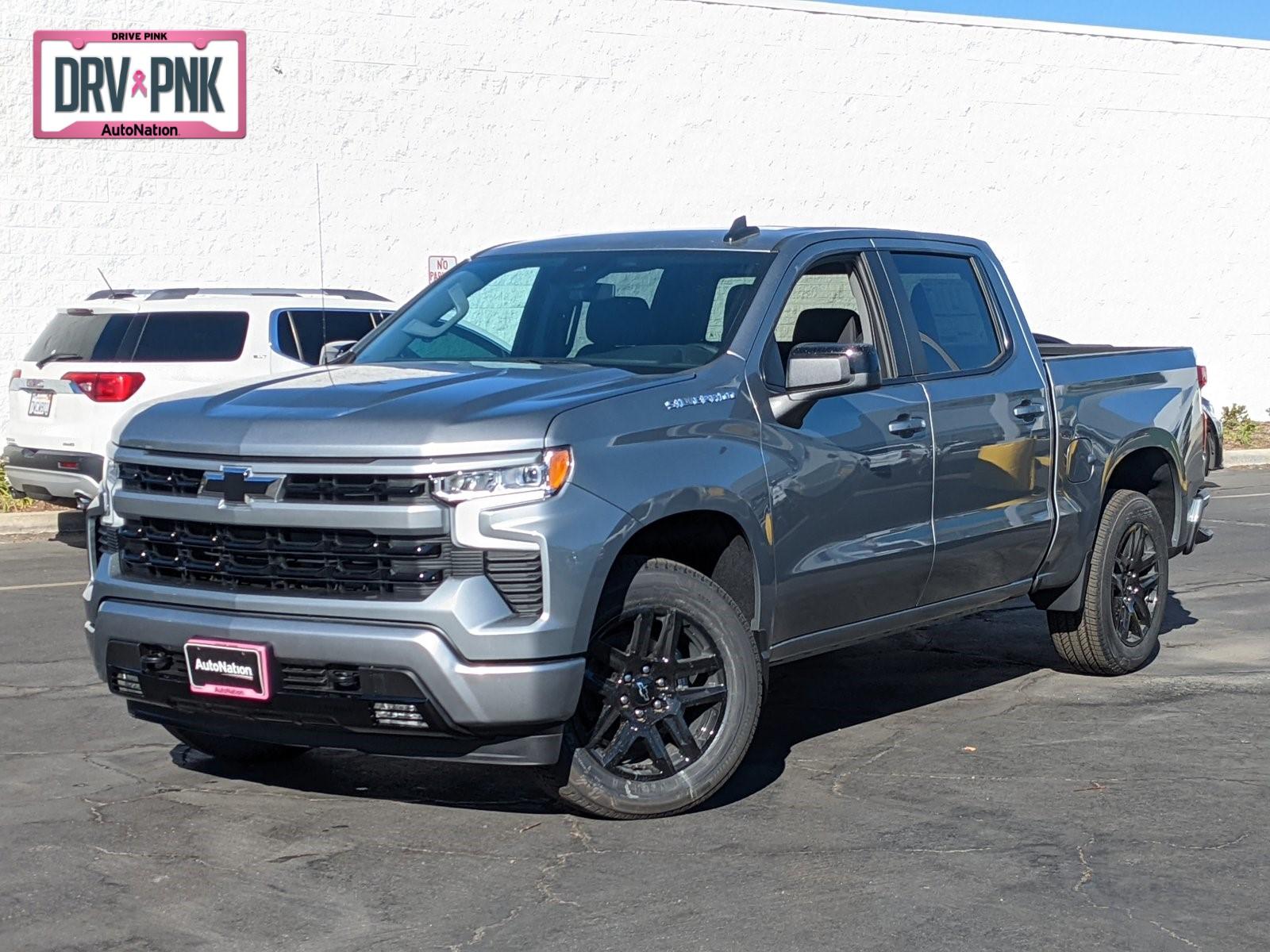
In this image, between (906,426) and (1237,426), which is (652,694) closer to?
(906,426)

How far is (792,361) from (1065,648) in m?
2.75

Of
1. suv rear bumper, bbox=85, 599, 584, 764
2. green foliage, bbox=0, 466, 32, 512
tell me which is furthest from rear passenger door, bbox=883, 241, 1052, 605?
green foliage, bbox=0, 466, 32, 512

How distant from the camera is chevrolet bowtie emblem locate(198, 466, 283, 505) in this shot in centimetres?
527

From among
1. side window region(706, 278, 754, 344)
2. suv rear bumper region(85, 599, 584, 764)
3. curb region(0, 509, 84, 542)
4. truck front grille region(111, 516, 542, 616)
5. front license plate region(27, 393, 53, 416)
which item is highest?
side window region(706, 278, 754, 344)

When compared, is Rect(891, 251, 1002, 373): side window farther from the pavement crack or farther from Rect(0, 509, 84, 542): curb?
Rect(0, 509, 84, 542): curb

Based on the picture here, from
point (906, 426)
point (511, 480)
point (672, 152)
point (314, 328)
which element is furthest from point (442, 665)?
point (672, 152)

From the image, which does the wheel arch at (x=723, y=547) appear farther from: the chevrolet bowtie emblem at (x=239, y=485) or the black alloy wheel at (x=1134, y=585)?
the black alloy wheel at (x=1134, y=585)

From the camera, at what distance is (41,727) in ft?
23.5

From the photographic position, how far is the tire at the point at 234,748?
6336 millimetres

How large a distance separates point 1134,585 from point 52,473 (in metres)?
Answer: 7.91

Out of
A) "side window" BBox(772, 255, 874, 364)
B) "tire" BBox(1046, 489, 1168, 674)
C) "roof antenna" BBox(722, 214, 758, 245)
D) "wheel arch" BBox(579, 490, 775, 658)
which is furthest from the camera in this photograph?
"tire" BBox(1046, 489, 1168, 674)

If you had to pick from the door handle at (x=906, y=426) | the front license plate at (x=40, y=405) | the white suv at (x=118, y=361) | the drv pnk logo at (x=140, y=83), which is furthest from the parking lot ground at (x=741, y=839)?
the drv pnk logo at (x=140, y=83)

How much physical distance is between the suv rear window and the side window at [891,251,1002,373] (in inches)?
278

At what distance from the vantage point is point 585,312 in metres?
6.58
